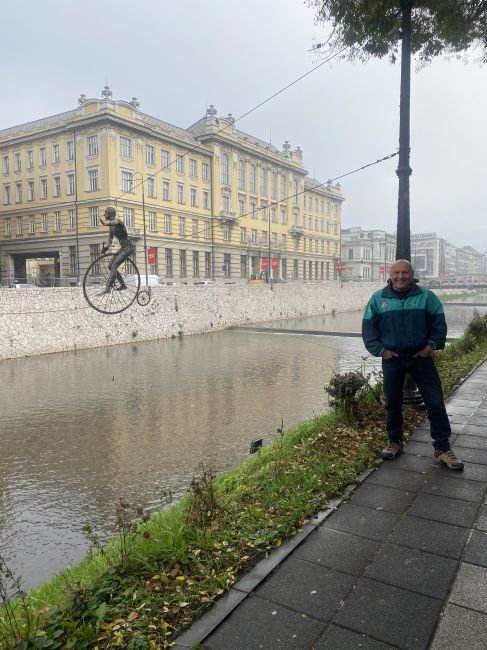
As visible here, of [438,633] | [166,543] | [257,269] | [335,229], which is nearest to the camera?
[438,633]

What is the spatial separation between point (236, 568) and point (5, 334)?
20.0 m

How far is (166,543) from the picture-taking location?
354 centimetres

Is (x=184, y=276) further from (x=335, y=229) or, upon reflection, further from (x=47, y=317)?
(x=335, y=229)

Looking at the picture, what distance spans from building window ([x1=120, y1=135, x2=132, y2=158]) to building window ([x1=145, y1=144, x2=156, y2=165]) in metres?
1.93

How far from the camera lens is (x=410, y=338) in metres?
4.70

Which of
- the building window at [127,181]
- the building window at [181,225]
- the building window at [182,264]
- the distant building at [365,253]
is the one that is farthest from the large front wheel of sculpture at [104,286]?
the distant building at [365,253]

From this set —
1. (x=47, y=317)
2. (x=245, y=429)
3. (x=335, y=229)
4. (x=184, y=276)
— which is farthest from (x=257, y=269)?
(x=245, y=429)

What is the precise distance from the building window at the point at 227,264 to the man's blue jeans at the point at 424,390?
4897 cm

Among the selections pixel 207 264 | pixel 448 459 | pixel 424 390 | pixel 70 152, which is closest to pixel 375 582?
pixel 448 459

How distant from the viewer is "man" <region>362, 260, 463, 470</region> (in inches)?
185

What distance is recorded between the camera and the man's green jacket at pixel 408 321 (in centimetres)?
469

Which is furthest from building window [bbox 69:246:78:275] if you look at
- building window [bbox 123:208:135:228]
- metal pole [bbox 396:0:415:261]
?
metal pole [bbox 396:0:415:261]

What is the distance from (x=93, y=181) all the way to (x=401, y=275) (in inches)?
1535

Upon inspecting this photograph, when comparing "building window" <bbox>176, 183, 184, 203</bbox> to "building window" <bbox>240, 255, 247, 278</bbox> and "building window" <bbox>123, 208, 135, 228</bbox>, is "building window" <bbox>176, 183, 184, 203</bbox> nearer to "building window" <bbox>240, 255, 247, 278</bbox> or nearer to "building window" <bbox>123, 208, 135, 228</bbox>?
"building window" <bbox>123, 208, 135, 228</bbox>
